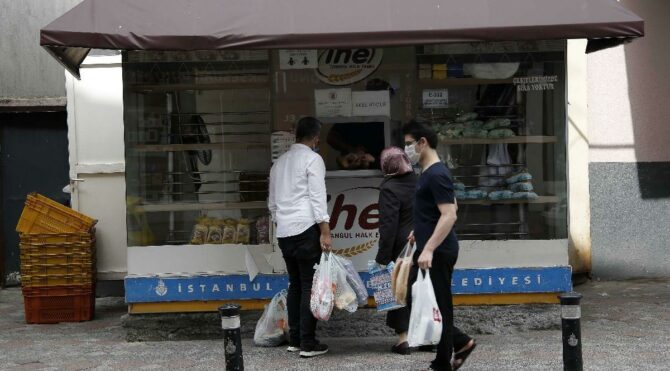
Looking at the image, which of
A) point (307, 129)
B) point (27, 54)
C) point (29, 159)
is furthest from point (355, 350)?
point (27, 54)

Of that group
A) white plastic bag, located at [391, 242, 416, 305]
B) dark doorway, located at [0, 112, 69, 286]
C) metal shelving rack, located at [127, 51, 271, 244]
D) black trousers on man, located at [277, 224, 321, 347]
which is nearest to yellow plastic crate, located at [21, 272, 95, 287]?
metal shelving rack, located at [127, 51, 271, 244]

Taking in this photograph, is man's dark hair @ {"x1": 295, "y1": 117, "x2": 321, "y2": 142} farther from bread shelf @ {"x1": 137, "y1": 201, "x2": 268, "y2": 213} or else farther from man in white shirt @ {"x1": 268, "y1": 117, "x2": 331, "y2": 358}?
bread shelf @ {"x1": 137, "y1": 201, "x2": 268, "y2": 213}

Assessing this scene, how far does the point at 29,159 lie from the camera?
36.8 feet

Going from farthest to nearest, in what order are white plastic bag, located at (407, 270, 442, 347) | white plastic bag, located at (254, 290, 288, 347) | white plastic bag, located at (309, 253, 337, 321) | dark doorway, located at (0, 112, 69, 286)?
1. dark doorway, located at (0, 112, 69, 286)
2. white plastic bag, located at (254, 290, 288, 347)
3. white plastic bag, located at (309, 253, 337, 321)
4. white plastic bag, located at (407, 270, 442, 347)

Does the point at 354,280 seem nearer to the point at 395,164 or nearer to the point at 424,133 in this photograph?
the point at 395,164

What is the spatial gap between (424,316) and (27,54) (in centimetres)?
716

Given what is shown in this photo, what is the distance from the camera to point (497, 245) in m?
7.91

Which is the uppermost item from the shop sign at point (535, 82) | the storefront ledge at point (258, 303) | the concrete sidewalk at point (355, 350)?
the shop sign at point (535, 82)

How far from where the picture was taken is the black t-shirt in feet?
19.5

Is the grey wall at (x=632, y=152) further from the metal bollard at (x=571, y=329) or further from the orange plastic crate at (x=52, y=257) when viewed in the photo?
the orange plastic crate at (x=52, y=257)

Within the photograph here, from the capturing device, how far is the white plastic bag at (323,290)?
6.98 metres

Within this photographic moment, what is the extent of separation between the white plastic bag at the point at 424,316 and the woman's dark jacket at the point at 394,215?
3.27ft

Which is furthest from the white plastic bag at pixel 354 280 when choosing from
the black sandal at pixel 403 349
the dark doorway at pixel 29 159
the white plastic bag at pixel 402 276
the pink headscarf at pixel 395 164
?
the dark doorway at pixel 29 159

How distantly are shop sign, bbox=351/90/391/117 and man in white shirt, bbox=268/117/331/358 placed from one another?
92cm
